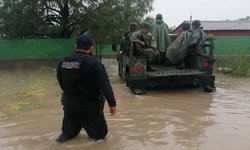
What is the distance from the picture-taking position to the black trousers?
616cm

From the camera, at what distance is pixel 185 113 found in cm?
859

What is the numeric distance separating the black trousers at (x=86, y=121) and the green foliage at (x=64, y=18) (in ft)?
48.4

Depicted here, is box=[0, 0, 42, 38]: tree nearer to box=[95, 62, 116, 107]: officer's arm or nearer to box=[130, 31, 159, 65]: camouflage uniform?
box=[130, 31, 159, 65]: camouflage uniform

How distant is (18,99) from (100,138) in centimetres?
525

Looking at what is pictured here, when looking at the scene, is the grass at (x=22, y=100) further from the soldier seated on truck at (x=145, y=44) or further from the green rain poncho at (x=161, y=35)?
the green rain poncho at (x=161, y=35)

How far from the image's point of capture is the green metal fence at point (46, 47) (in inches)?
891

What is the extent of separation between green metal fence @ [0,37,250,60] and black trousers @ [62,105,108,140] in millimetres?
16340

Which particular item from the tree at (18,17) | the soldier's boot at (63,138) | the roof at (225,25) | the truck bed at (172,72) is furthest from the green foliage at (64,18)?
the roof at (225,25)

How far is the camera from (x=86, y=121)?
621 cm

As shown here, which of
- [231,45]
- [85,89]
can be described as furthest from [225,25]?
[85,89]

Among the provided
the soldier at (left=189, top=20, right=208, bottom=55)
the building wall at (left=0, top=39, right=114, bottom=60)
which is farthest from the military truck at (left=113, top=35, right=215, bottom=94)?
the building wall at (left=0, top=39, right=114, bottom=60)

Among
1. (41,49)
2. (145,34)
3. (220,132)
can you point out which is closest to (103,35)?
(41,49)

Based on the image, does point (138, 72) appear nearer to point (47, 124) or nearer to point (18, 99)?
point (18, 99)

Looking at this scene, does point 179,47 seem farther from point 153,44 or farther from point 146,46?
point 146,46
